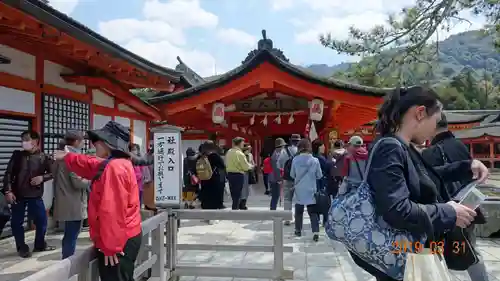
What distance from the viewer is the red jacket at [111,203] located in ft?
9.12

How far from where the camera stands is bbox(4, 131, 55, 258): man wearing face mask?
5520mm

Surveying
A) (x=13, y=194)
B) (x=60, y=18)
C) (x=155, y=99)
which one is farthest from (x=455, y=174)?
(x=155, y=99)

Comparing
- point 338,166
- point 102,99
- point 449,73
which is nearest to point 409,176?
point 338,166

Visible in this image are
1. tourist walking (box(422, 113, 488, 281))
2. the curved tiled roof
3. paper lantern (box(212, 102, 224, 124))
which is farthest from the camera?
paper lantern (box(212, 102, 224, 124))

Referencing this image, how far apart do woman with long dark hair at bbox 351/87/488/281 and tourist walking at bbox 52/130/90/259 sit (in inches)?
148

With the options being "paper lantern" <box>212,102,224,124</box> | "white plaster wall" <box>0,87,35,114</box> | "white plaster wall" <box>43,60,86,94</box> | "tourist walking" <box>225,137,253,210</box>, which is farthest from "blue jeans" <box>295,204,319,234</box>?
"white plaster wall" <box>43,60,86,94</box>

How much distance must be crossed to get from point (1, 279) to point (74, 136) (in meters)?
1.85

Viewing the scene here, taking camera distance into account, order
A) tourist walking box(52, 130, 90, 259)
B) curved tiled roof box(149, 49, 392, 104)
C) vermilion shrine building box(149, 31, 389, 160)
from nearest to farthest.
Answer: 1. tourist walking box(52, 130, 90, 259)
2. curved tiled roof box(149, 49, 392, 104)
3. vermilion shrine building box(149, 31, 389, 160)

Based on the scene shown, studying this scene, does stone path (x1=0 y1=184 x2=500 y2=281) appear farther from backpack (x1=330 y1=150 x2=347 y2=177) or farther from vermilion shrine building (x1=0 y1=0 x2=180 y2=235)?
vermilion shrine building (x1=0 y1=0 x2=180 y2=235)

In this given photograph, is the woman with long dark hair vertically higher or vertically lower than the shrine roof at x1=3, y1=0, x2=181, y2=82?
lower

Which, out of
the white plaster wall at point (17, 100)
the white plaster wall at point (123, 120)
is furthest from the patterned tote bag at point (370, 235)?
the white plaster wall at point (123, 120)

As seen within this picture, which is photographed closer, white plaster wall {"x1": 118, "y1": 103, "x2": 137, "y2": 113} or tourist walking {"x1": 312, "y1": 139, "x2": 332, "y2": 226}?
tourist walking {"x1": 312, "y1": 139, "x2": 332, "y2": 226}

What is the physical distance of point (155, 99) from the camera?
31.1ft

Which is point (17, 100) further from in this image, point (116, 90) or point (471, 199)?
point (471, 199)
